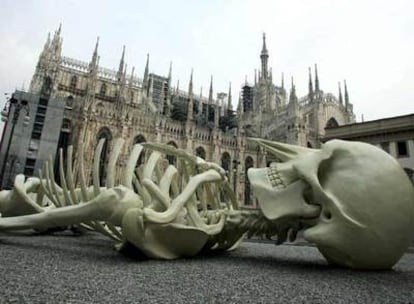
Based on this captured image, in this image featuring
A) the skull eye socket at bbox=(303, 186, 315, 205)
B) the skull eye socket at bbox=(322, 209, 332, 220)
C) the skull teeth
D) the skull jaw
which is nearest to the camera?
the skull eye socket at bbox=(322, 209, 332, 220)

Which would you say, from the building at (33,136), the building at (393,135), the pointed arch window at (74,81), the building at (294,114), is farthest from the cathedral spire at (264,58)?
the building at (33,136)

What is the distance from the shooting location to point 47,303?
2.46 m

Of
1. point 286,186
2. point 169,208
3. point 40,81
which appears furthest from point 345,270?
point 40,81

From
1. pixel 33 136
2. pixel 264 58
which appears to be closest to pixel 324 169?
pixel 33 136

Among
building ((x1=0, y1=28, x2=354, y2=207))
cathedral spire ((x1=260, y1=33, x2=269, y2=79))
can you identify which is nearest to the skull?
building ((x1=0, y1=28, x2=354, y2=207))

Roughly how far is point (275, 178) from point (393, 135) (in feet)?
60.3

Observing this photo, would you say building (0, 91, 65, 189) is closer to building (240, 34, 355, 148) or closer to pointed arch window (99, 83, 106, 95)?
pointed arch window (99, 83, 106, 95)

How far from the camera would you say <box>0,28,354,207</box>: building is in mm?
34781

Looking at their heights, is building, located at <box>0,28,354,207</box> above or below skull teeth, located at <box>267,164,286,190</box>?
above

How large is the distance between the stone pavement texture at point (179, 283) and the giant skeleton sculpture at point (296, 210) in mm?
392

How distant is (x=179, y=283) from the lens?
3.34 meters

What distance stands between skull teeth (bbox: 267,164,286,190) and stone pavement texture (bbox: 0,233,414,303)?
50.0 inches

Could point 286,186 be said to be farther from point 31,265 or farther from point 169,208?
point 31,265

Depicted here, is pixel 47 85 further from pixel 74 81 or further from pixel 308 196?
pixel 308 196
